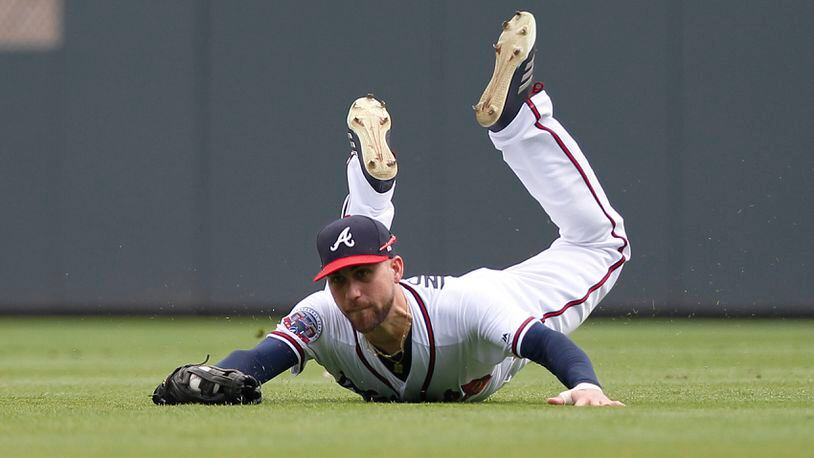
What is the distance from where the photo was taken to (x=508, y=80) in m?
4.63

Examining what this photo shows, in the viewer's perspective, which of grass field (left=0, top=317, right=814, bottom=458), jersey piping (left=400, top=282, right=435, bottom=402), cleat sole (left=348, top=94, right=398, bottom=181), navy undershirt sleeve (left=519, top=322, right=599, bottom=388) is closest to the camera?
grass field (left=0, top=317, right=814, bottom=458)

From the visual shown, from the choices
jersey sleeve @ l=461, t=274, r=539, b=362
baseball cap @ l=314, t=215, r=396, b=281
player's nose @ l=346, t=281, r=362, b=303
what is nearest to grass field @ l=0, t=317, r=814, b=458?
jersey sleeve @ l=461, t=274, r=539, b=362

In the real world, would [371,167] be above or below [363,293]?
above

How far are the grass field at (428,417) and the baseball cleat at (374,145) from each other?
0.79 meters

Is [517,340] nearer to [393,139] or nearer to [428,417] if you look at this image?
[428,417]

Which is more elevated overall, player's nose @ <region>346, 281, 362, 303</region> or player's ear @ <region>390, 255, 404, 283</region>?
player's ear @ <region>390, 255, 404, 283</region>

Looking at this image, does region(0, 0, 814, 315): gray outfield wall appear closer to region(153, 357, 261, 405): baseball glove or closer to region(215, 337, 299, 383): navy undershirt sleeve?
region(215, 337, 299, 383): navy undershirt sleeve

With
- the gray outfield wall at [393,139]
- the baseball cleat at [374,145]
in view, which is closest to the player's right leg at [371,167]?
the baseball cleat at [374,145]

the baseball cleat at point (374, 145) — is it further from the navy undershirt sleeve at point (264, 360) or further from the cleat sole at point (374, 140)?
the navy undershirt sleeve at point (264, 360)

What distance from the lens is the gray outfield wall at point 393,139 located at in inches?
401

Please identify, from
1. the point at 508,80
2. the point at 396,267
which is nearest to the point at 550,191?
the point at 508,80

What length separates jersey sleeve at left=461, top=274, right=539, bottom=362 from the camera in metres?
3.67

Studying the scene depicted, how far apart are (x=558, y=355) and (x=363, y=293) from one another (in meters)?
0.56

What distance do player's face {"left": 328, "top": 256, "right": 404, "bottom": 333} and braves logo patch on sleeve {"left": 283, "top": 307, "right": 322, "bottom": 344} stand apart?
0.98ft
